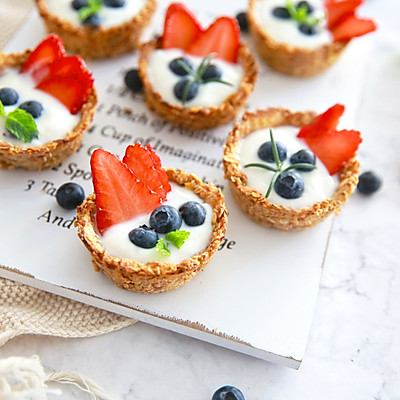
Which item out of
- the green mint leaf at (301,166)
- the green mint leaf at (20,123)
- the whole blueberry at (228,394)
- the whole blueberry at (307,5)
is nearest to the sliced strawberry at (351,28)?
the whole blueberry at (307,5)

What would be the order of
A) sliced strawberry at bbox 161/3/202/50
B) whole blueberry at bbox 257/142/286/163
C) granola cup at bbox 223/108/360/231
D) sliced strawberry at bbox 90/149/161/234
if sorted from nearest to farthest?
sliced strawberry at bbox 90/149/161/234
granola cup at bbox 223/108/360/231
whole blueberry at bbox 257/142/286/163
sliced strawberry at bbox 161/3/202/50

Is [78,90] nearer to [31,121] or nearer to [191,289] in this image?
[31,121]

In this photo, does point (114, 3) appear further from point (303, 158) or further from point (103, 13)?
point (303, 158)

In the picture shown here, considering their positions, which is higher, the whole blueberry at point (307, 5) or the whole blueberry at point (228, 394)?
the whole blueberry at point (307, 5)

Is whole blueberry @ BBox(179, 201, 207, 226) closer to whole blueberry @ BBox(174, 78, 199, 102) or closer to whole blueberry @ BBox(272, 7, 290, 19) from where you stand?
whole blueberry @ BBox(174, 78, 199, 102)

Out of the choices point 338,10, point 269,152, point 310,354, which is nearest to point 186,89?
point 269,152

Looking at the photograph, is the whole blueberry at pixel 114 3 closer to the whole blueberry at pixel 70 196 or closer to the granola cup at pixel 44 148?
the granola cup at pixel 44 148

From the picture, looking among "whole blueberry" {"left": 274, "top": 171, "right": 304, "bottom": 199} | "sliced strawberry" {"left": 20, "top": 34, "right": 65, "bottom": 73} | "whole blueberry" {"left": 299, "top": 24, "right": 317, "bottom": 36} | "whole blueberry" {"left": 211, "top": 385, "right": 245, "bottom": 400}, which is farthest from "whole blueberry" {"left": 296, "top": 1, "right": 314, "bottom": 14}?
"whole blueberry" {"left": 211, "top": 385, "right": 245, "bottom": 400}
